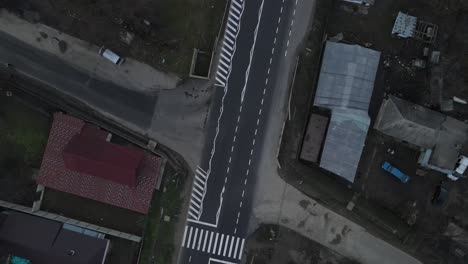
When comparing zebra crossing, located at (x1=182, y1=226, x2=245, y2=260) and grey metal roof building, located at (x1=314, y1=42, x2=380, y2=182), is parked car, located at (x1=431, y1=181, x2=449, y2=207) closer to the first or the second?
grey metal roof building, located at (x1=314, y1=42, x2=380, y2=182)

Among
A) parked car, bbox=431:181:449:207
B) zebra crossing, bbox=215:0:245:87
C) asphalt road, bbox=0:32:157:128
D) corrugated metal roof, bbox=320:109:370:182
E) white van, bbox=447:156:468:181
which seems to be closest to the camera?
corrugated metal roof, bbox=320:109:370:182

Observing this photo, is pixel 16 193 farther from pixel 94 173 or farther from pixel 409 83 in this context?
pixel 409 83

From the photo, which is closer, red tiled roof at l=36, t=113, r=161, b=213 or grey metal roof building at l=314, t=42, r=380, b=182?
grey metal roof building at l=314, t=42, r=380, b=182

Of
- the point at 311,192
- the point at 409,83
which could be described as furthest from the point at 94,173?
the point at 409,83

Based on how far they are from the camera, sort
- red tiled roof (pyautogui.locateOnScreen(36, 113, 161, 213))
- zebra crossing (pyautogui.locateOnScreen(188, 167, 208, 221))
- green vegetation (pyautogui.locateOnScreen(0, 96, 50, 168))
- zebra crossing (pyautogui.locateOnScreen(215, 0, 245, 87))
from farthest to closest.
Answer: zebra crossing (pyautogui.locateOnScreen(188, 167, 208, 221)), green vegetation (pyautogui.locateOnScreen(0, 96, 50, 168)), zebra crossing (pyautogui.locateOnScreen(215, 0, 245, 87)), red tiled roof (pyautogui.locateOnScreen(36, 113, 161, 213))

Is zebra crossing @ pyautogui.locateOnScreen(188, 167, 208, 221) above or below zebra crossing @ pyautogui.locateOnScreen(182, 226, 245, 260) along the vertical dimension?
above

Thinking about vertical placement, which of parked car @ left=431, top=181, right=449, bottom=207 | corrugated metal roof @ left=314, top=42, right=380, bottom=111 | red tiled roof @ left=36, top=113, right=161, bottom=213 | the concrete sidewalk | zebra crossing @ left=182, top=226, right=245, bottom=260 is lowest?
zebra crossing @ left=182, top=226, right=245, bottom=260

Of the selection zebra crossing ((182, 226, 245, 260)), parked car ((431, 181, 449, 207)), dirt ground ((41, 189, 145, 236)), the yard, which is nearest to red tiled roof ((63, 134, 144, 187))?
dirt ground ((41, 189, 145, 236))
